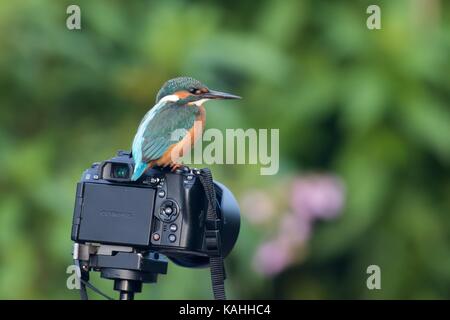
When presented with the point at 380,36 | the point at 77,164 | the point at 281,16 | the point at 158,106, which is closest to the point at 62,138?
the point at 77,164

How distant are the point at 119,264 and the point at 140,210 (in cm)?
15

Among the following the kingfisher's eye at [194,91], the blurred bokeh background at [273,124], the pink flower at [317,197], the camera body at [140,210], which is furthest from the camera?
the pink flower at [317,197]

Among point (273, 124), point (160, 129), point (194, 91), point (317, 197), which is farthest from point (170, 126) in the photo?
point (273, 124)

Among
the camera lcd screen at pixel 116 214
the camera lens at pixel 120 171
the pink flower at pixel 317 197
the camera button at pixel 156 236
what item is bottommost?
the pink flower at pixel 317 197

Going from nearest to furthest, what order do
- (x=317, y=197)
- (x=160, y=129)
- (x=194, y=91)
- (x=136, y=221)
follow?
1. (x=136, y=221)
2. (x=160, y=129)
3. (x=194, y=91)
4. (x=317, y=197)

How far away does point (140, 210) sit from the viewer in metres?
2.78

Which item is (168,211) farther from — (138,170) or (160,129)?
(160,129)

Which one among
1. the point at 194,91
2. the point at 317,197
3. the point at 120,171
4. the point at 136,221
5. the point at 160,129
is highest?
the point at 194,91

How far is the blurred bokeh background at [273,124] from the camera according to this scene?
527 cm

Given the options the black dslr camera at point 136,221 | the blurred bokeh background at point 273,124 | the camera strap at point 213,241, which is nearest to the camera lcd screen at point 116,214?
the black dslr camera at point 136,221

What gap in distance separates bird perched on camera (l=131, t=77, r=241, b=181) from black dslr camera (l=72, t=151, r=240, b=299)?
0.14 feet

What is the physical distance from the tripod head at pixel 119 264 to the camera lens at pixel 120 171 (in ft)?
0.59

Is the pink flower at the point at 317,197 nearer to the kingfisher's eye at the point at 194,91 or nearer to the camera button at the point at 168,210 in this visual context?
the kingfisher's eye at the point at 194,91

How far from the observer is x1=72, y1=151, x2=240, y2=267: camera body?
277cm
